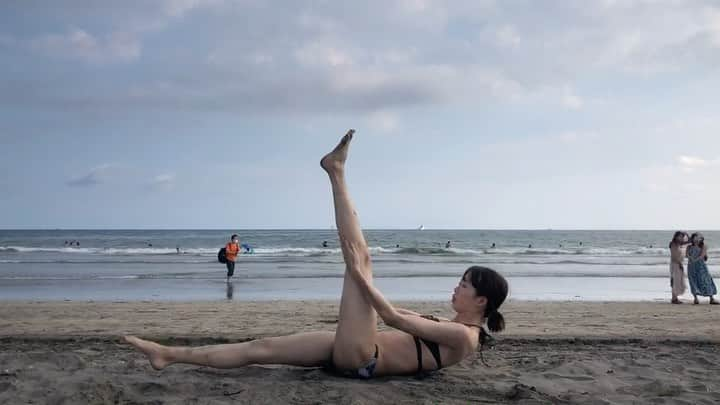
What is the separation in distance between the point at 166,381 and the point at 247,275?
1697cm

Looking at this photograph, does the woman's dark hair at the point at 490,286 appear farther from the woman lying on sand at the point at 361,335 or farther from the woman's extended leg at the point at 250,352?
the woman's extended leg at the point at 250,352

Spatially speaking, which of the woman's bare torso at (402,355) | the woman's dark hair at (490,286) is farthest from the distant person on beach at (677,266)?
the woman's dark hair at (490,286)

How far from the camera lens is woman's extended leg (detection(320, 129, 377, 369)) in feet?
13.6

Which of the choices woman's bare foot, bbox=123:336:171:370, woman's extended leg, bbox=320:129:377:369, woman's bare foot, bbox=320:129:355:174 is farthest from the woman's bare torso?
woman's bare foot, bbox=123:336:171:370

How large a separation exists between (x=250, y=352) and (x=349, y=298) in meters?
0.84

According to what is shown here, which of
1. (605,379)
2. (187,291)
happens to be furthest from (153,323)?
(187,291)

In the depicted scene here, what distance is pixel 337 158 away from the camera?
4.43 metres

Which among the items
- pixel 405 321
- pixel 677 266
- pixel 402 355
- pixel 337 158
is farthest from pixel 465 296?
pixel 677 266

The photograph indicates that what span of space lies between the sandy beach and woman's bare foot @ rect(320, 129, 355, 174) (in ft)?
5.09

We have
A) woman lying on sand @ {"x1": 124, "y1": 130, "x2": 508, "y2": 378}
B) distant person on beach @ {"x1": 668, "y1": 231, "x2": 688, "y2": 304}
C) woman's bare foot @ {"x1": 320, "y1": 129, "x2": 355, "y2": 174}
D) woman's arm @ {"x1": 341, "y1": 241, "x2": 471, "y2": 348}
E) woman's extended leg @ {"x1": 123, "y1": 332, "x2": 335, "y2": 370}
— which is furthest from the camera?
distant person on beach @ {"x1": 668, "y1": 231, "x2": 688, "y2": 304}

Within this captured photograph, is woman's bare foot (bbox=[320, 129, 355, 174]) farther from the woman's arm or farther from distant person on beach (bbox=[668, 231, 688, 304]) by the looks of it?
distant person on beach (bbox=[668, 231, 688, 304])

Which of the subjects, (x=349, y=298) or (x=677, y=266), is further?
(x=677, y=266)

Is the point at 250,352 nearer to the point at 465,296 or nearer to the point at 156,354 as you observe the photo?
the point at 156,354

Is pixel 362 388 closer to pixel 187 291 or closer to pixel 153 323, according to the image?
pixel 153 323
